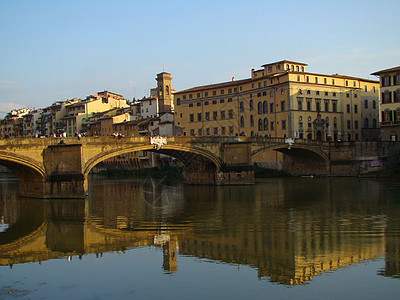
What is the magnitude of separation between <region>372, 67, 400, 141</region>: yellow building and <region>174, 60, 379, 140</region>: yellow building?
686cm

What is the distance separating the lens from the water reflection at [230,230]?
16.4m

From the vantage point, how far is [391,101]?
61.3 m

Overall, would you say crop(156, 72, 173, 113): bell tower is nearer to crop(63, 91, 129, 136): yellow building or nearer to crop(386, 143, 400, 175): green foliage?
crop(63, 91, 129, 136): yellow building

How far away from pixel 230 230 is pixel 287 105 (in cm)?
4439

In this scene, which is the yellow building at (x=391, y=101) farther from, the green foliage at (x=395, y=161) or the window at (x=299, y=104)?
the green foliage at (x=395, y=161)

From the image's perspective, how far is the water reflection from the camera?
1641 centimetres

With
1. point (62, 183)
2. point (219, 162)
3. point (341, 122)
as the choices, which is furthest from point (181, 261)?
point (341, 122)

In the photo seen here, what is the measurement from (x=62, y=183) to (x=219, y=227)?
62.3ft

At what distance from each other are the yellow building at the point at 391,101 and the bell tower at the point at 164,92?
42560 millimetres

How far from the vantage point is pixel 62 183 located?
3778 centimetres

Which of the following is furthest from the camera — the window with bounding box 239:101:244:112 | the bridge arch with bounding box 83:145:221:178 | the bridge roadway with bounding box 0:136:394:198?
the window with bounding box 239:101:244:112

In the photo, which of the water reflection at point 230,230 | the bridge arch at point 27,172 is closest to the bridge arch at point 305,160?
the water reflection at point 230,230

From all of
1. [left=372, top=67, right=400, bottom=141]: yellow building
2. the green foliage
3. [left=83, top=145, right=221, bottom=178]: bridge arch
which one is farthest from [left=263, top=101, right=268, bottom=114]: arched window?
the green foliage

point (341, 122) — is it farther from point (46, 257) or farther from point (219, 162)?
point (46, 257)
